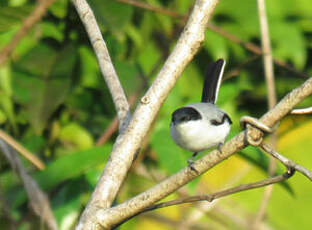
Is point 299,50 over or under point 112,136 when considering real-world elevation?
over

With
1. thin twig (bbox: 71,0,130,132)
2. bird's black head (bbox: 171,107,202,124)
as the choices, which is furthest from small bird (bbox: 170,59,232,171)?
thin twig (bbox: 71,0,130,132)

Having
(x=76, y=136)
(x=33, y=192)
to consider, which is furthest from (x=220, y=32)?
(x=33, y=192)

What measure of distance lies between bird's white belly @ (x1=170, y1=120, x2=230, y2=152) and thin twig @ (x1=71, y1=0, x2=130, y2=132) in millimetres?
343

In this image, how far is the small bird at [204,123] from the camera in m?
1.68

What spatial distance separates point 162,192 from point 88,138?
1496 millimetres

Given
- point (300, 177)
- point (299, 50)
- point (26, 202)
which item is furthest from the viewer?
point (300, 177)

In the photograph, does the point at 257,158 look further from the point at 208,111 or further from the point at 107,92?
the point at 107,92

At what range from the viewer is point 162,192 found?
112 centimetres

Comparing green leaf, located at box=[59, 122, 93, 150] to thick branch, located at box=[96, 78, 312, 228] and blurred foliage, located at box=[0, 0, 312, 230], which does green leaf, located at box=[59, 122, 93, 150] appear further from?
thick branch, located at box=[96, 78, 312, 228]

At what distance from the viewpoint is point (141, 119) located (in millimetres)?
→ 1250

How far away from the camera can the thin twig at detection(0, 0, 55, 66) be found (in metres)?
2.26

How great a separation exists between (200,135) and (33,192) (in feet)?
2.10

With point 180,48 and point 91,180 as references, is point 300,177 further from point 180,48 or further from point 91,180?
point 180,48

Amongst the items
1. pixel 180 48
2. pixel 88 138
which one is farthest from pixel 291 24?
pixel 180 48
